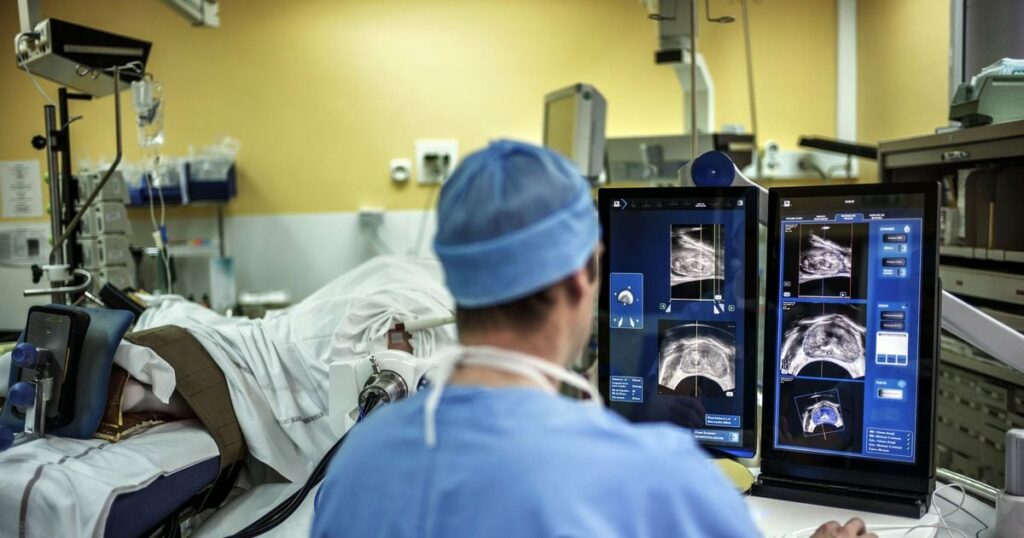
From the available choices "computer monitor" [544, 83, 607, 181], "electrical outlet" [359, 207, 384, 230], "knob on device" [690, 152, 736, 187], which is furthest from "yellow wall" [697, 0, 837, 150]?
"knob on device" [690, 152, 736, 187]

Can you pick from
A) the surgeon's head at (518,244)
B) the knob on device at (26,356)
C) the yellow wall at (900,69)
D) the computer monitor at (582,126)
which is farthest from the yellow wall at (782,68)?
the surgeon's head at (518,244)

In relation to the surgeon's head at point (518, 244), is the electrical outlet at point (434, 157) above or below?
above

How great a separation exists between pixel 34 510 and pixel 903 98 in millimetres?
3781

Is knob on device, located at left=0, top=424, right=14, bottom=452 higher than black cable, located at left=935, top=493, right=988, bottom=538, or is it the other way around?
knob on device, located at left=0, top=424, right=14, bottom=452

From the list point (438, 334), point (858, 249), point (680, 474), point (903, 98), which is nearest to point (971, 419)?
point (858, 249)

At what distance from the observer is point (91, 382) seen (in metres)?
1.46

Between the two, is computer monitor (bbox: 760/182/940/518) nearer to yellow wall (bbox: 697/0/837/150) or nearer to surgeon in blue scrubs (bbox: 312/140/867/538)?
surgeon in blue scrubs (bbox: 312/140/867/538)

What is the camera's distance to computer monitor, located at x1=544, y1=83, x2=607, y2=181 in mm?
2977

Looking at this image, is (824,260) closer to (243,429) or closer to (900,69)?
(243,429)

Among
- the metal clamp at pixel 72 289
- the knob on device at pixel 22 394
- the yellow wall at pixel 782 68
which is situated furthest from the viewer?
the yellow wall at pixel 782 68

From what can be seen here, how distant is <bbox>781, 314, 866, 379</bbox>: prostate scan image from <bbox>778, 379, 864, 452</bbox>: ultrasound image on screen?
27mm

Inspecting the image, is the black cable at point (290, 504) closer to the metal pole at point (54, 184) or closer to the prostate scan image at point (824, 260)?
the prostate scan image at point (824, 260)

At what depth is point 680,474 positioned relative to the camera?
70cm

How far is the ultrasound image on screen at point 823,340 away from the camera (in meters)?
1.21
